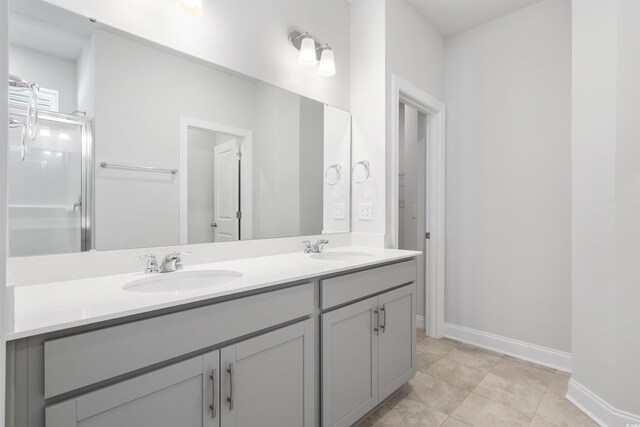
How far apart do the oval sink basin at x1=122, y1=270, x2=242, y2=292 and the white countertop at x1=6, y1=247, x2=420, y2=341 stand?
1.5 inches

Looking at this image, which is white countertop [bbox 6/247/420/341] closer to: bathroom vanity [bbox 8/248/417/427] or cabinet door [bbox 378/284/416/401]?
bathroom vanity [bbox 8/248/417/427]

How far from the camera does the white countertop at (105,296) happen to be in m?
0.73

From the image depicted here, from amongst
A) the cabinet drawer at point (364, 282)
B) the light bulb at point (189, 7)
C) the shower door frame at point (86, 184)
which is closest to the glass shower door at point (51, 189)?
the shower door frame at point (86, 184)

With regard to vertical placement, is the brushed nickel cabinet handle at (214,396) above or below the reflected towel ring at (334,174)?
below

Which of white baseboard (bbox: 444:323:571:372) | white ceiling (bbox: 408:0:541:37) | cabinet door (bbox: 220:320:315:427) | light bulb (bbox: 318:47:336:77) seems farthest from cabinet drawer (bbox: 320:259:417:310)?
white ceiling (bbox: 408:0:541:37)

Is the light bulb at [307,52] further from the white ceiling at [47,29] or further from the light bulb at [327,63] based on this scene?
the white ceiling at [47,29]

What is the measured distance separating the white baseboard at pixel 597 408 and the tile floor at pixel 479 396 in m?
0.04

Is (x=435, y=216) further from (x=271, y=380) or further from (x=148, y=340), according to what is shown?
(x=148, y=340)

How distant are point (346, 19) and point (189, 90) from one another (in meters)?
1.48

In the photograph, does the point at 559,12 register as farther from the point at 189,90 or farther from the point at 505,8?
the point at 189,90

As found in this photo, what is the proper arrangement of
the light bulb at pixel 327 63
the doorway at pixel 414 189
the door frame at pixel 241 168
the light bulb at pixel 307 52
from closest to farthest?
the door frame at pixel 241 168 → the light bulb at pixel 307 52 → the light bulb at pixel 327 63 → the doorway at pixel 414 189

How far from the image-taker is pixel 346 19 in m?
2.37

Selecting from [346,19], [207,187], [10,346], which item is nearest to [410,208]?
[346,19]

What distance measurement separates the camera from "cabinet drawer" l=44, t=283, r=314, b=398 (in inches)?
29.0
